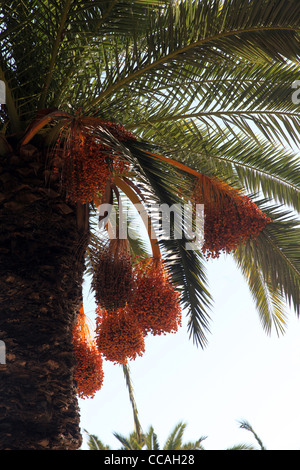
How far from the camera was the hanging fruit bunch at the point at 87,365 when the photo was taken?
5500mm

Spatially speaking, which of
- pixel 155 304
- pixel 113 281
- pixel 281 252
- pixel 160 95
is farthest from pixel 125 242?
pixel 281 252

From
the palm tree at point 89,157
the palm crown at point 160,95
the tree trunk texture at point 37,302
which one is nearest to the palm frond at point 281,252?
the palm crown at point 160,95

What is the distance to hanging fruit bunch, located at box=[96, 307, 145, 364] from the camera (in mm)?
5059

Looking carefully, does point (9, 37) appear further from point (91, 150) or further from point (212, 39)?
point (212, 39)

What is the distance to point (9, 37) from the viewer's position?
473 centimetres

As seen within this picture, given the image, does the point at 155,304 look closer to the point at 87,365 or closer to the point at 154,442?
the point at 87,365

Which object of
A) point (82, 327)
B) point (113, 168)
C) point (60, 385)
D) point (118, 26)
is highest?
point (118, 26)

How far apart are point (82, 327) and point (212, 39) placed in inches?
125

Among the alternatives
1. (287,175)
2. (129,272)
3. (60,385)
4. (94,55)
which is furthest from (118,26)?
(60,385)

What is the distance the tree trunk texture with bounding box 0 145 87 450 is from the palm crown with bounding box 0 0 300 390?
0.31 meters

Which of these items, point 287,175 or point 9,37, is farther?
point 287,175

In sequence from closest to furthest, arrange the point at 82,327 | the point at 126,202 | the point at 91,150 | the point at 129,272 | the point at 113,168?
the point at 91,150 → the point at 113,168 → the point at 129,272 → the point at 82,327 → the point at 126,202

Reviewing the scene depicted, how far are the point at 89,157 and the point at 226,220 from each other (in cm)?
122

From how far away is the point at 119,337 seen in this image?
5.06 meters
